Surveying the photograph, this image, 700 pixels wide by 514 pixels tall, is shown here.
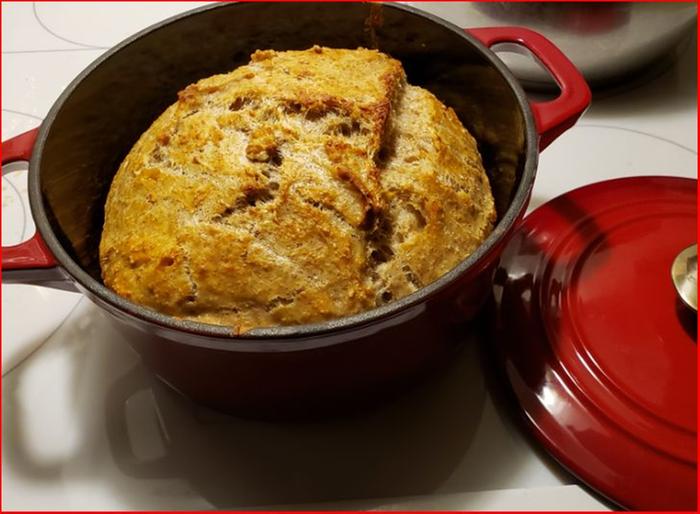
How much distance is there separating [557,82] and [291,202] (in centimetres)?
31

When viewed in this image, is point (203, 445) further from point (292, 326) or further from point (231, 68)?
point (231, 68)

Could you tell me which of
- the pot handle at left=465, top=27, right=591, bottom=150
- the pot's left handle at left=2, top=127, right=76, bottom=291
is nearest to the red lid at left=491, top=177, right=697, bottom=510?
→ the pot handle at left=465, top=27, right=591, bottom=150

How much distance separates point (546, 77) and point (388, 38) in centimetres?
32

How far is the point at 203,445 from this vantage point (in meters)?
0.67

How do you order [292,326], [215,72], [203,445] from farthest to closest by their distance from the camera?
[215,72] < [203,445] < [292,326]

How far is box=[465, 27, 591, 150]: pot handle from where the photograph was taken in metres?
0.66

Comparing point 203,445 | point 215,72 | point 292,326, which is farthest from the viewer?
point 215,72

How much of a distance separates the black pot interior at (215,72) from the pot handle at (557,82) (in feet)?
0.10

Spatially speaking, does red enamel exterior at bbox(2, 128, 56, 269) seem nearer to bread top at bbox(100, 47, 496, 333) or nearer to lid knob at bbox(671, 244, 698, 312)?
bread top at bbox(100, 47, 496, 333)

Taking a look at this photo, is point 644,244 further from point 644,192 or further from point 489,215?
point 489,215

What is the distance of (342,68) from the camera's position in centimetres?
71

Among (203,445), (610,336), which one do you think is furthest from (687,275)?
(203,445)

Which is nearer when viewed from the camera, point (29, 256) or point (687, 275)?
point (29, 256)

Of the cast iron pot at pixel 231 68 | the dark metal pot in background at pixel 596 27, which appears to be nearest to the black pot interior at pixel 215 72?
the cast iron pot at pixel 231 68
